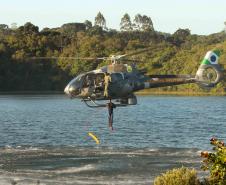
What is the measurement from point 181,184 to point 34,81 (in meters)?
144

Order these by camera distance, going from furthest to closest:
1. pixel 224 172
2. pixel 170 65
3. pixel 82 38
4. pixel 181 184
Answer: pixel 82 38
pixel 170 65
pixel 181 184
pixel 224 172

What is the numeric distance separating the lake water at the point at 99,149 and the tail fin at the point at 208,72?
21.0 ft

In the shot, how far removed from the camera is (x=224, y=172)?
20.9m

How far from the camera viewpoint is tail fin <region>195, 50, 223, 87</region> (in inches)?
1518

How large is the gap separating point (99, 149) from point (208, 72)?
1448cm

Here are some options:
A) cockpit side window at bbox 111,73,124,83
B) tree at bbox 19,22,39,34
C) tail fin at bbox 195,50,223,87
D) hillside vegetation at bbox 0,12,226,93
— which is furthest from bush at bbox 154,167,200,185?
tree at bbox 19,22,39,34

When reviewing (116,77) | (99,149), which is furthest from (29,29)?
(116,77)

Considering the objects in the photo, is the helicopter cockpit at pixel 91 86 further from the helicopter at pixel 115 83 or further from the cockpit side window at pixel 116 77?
the cockpit side window at pixel 116 77

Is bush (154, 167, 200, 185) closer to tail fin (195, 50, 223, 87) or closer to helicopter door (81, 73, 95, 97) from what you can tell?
helicopter door (81, 73, 95, 97)

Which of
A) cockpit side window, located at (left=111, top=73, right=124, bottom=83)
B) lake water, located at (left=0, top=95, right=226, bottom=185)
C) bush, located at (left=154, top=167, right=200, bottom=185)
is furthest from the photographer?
lake water, located at (left=0, top=95, right=226, bottom=185)

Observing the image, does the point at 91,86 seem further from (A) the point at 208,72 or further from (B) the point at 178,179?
(B) the point at 178,179

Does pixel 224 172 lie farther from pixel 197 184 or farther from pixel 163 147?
pixel 163 147

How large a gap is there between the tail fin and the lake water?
6413 mm

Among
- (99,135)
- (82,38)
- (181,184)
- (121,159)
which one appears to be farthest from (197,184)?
(82,38)
